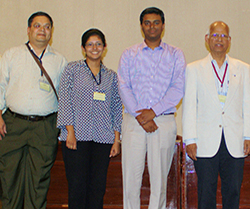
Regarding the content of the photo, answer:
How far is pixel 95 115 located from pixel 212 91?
3.42 feet

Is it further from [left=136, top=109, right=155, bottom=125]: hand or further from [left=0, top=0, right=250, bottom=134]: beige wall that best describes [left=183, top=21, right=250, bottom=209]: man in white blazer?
[left=0, top=0, right=250, bottom=134]: beige wall

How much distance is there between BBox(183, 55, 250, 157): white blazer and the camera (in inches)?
99.6

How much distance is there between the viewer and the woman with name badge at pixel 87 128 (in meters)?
2.60

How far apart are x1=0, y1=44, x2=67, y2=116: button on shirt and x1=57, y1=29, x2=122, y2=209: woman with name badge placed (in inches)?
9.2

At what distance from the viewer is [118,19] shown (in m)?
4.32

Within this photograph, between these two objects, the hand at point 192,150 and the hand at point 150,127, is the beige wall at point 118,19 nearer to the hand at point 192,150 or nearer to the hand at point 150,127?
the hand at point 150,127

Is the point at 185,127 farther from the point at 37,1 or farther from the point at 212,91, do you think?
the point at 37,1

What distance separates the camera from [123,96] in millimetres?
2668

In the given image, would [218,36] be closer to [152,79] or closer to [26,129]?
[152,79]

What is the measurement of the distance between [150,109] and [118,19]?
7.13 feet

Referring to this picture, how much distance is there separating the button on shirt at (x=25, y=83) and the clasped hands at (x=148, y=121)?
2.95 ft

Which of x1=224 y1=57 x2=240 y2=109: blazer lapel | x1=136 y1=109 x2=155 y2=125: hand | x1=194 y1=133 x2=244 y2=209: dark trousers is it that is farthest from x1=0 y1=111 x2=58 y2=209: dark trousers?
x1=224 y1=57 x2=240 y2=109: blazer lapel

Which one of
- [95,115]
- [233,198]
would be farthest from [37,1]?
[233,198]

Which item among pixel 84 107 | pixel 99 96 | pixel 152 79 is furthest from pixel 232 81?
pixel 84 107
